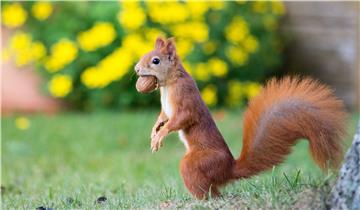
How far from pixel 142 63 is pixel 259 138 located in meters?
0.80

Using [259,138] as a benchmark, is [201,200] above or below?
below

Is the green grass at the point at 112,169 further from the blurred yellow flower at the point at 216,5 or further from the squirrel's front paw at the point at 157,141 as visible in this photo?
the blurred yellow flower at the point at 216,5

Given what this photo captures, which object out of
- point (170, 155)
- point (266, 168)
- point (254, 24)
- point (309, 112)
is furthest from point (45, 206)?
point (254, 24)

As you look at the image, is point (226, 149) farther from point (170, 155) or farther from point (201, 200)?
point (170, 155)

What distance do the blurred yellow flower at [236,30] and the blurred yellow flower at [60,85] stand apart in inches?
93.9

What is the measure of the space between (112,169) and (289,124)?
334 cm

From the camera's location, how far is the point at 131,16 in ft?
32.5

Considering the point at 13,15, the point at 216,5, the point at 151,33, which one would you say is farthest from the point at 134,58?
the point at 13,15

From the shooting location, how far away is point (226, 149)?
13.8 feet

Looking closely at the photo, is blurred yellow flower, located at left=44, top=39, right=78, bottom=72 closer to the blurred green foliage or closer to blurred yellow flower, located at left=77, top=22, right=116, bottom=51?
the blurred green foliage

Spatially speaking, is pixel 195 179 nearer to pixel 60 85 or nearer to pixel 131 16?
pixel 131 16

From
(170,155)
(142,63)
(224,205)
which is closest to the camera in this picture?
(224,205)

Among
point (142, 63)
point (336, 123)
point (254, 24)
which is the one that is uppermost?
point (254, 24)

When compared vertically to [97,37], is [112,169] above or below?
below
